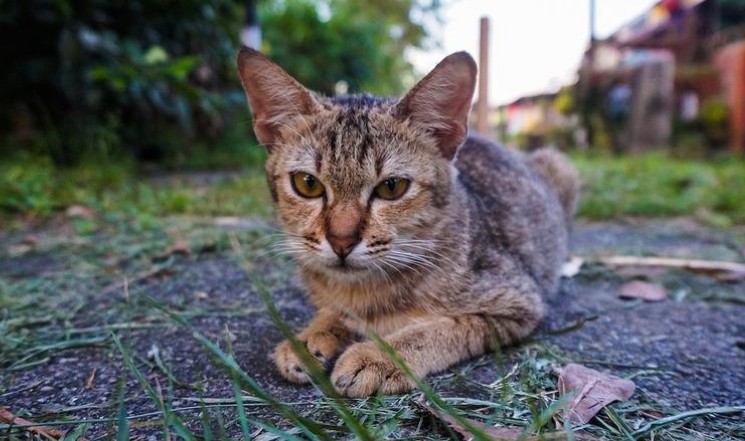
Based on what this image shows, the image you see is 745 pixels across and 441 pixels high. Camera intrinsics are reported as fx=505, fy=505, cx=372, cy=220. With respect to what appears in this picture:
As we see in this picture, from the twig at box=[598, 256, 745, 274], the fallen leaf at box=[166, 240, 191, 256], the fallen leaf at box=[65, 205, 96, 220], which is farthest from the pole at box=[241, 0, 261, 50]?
the twig at box=[598, 256, 745, 274]

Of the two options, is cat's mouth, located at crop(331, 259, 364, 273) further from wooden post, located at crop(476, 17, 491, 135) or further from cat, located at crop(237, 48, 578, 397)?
wooden post, located at crop(476, 17, 491, 135)

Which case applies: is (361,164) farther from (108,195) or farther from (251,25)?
(251,25)

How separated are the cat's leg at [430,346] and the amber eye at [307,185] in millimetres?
596

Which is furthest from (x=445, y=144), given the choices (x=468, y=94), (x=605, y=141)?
(x=605, y=141)

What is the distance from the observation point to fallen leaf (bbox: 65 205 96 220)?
4.03 m

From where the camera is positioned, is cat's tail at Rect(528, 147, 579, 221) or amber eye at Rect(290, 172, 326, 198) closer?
amber eye at Rect(290, 172, 326, 198)

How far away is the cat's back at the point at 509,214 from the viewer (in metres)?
2.36

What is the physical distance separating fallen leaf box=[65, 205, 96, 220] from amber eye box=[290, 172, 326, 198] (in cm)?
276

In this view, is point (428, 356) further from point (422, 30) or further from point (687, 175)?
point (422, 30)

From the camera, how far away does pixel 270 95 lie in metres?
2.17

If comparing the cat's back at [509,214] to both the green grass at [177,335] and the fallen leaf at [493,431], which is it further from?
the fallen leaf at [493,431]

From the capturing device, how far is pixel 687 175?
6391 millimetres

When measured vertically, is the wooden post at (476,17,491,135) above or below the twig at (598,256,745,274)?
above

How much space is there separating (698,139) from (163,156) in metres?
10.2
